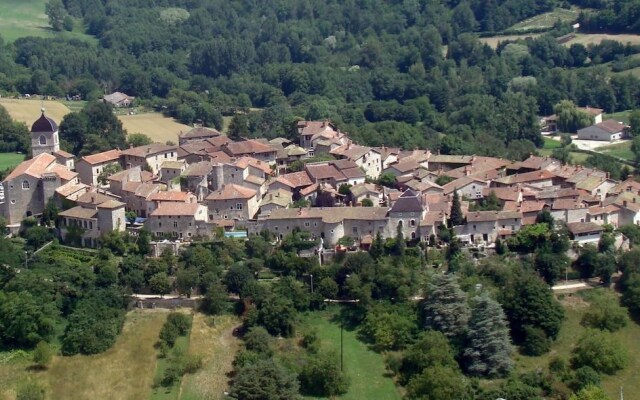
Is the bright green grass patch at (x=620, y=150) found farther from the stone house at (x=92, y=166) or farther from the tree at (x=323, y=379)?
the tree at (x=323, y=379)

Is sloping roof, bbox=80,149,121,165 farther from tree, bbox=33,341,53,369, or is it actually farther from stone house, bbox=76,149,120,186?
tree, bbox=33,341,53,369

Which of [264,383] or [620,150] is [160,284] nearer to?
[264,383]

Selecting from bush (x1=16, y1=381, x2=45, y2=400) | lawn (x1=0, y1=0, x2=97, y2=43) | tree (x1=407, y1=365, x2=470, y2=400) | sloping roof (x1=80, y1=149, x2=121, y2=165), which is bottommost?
tree (x1=407, y1=365, x2=470, y2=400)

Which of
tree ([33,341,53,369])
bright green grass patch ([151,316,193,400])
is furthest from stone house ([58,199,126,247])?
tree ([33,341,53,369])

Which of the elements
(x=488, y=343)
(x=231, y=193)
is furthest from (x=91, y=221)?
(x=488, y=343)

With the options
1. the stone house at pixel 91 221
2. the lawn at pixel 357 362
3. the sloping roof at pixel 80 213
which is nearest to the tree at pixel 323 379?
the lawn at pixel 357 362
